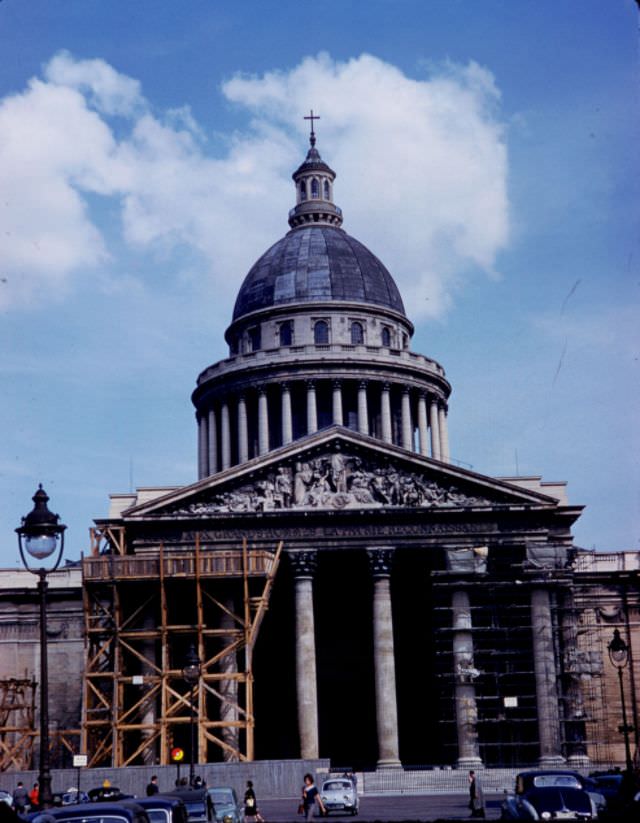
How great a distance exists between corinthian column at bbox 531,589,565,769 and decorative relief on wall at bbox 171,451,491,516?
5.75 metres

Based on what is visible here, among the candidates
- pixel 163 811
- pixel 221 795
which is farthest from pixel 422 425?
pixel 163 811

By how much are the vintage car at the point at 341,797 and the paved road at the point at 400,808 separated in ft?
1.72

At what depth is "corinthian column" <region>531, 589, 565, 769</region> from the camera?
66625 mm

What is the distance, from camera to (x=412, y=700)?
78562 millimetres

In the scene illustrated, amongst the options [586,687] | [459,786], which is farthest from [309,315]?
[459,786]

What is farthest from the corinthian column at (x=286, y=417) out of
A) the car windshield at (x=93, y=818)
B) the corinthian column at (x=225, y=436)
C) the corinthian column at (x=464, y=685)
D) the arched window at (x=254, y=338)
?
the car windshield at (x=93, y=818)

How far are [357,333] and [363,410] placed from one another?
8693mm

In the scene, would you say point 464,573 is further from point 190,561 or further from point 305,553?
point 190,561

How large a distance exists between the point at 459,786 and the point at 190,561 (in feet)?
52.6

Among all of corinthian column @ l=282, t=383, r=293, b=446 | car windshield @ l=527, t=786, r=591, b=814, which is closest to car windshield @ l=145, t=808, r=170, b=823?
car windshield @ l=527, t=786, r=591, b=814

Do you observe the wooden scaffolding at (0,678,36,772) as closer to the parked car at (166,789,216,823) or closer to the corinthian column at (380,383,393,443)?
the corinthian column at (380,383,393,443)

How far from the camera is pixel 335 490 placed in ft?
228

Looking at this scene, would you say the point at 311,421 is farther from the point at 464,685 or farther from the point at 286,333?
the point at 464,685

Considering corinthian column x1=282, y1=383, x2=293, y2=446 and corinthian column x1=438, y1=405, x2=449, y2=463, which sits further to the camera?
corinthian column x1=438, y1=405, x2=449, y2=463
